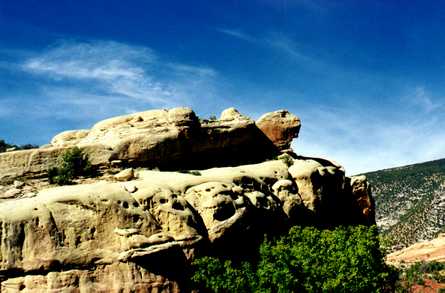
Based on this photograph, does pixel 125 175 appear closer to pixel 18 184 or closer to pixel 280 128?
pixel 18 184

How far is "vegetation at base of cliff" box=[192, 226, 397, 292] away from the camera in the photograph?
120 ft

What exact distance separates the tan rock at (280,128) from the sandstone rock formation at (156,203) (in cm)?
14

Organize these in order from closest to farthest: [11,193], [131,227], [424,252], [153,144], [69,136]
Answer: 1. [131,227]
2. [11,193]
3. [153,144]
4. [69,136]
5. [424,252]

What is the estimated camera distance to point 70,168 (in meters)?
46.9

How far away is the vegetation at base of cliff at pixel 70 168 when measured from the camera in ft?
152

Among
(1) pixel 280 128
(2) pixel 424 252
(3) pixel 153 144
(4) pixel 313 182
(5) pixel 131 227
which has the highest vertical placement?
(1) pixel 280 128

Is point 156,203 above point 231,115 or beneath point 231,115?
beneath

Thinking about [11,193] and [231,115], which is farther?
[231,115]

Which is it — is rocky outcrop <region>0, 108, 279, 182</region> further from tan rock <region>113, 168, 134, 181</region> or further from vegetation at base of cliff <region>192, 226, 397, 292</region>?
vegetation at base of cliff <region>192, 226, 397, 292</region>

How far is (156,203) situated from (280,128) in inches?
1034

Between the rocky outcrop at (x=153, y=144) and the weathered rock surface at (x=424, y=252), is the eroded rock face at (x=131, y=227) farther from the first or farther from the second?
the weathered rock surface at (x=424, y=252)

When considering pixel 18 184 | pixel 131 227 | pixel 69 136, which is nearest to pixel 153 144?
pixel 69 136

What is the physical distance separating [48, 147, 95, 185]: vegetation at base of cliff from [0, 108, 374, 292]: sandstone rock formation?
0.94 m

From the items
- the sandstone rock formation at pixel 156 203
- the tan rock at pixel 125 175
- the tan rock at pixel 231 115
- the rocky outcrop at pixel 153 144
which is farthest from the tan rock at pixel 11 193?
the tan rock at pixel 231 115
